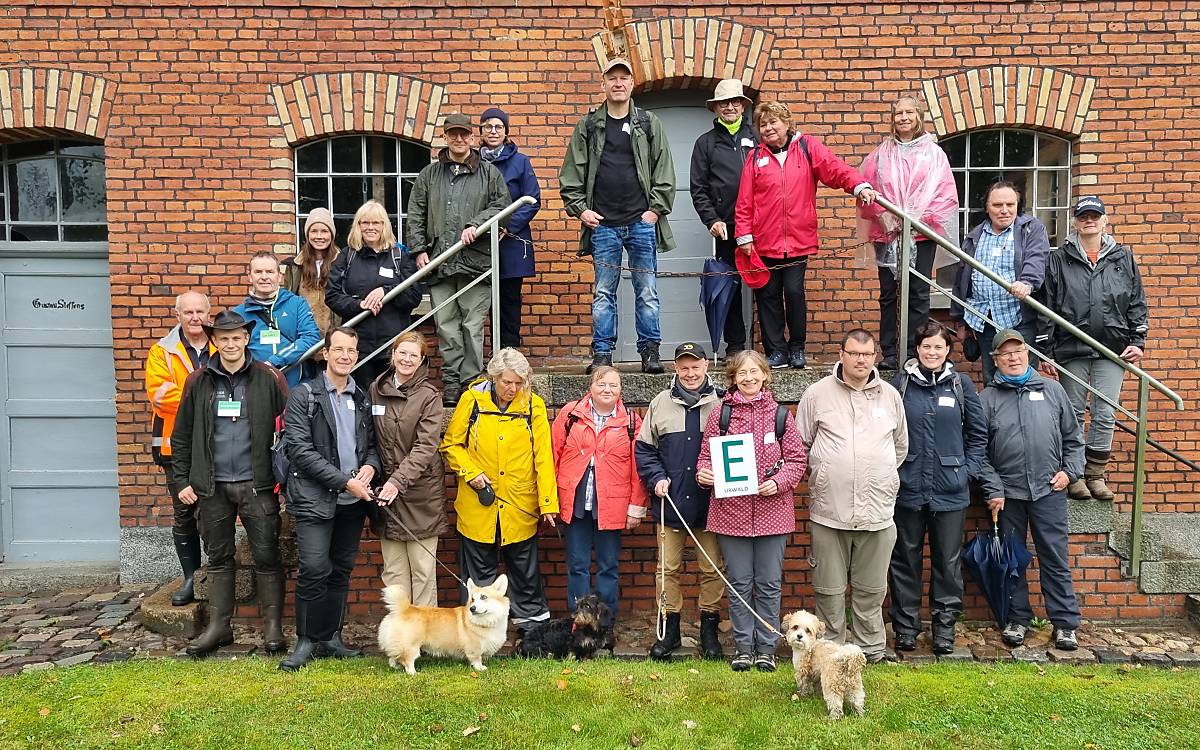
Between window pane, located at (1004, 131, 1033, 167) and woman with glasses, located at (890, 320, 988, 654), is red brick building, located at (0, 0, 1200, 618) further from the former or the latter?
woman with glasses, located at (890, 320, 988, 654)

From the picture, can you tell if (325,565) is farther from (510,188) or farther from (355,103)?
(355,103)

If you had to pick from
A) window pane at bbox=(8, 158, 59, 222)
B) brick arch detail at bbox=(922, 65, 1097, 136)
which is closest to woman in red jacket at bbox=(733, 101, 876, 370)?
brick arch detail at bbox=(922, 65, 1097, 136)

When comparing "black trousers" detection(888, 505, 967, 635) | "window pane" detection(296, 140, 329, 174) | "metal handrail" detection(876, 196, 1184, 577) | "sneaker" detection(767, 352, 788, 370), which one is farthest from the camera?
"window pane" detection(296, 140, 329, 174)

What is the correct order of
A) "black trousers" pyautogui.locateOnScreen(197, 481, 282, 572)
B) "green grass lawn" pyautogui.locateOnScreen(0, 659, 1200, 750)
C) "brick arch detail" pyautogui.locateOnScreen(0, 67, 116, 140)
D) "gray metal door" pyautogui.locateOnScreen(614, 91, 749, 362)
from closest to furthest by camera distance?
"green grass lawn" pyautogui.locateOnScreen(0, 659, 1200, 750) < "black trousers" pyautogui.locateOnScreen(197, 481, 282, 572) < "brick arch detail" pyautogui.locateOnScreen(0, 67, 116, 140) < "gray metal door" pyautogui.locateOnScreen(614, 91, 749, 362)

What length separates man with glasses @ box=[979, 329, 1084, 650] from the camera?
5.81 meters

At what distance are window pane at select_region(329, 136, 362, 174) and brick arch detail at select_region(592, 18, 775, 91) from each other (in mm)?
2074

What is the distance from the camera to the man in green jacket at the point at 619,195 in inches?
246

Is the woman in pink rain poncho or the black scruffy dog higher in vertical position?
the woman in pink rain poncho

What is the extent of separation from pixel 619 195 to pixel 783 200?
1.10m

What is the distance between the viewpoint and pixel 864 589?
551cm

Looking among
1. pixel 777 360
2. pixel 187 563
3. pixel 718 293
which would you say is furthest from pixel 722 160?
pixel 187 563

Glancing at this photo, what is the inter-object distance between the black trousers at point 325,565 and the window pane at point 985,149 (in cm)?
554

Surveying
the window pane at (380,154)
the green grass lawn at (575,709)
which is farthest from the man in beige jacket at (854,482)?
the window pane at (380,154)

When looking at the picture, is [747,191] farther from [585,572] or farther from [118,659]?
[118,659]
